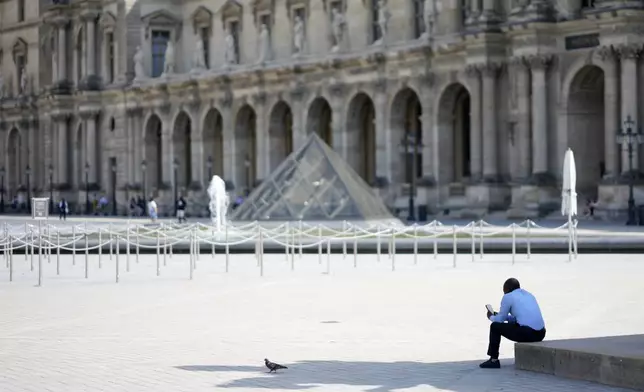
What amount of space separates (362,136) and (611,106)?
20218mm

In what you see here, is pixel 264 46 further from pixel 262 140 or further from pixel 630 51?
pixel 630 51

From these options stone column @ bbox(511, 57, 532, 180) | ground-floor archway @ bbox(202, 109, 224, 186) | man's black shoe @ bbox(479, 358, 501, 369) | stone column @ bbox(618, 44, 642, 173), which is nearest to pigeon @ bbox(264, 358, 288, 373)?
man's black shoe @ bbox(479, 358, 501, 369)

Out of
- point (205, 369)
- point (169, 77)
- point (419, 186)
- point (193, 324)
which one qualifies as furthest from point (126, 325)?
point (169, 77)

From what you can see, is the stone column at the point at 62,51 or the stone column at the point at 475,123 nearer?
the stone column at the point at 475,123

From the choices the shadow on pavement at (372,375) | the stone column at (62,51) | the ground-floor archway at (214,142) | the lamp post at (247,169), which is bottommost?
the shadow on pavement at (372,375)

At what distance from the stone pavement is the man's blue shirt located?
0.57 m

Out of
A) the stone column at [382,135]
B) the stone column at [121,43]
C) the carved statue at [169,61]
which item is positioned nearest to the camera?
the stone column at [382,135]

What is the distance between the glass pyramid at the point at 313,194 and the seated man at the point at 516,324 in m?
34.6

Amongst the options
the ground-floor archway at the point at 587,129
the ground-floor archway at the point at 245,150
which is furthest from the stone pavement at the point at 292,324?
the ground-floor archway at the point at 245,150

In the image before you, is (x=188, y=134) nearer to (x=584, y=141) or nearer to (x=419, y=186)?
(x=419, y=186)

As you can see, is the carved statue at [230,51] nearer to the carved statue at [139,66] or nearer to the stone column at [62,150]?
the carved statue at [139,66]

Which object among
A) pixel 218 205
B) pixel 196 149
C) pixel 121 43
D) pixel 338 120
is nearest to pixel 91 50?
pixel 121 43

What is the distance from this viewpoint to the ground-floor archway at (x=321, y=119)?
77.4m

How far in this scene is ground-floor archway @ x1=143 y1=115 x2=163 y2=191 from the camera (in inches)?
3639
